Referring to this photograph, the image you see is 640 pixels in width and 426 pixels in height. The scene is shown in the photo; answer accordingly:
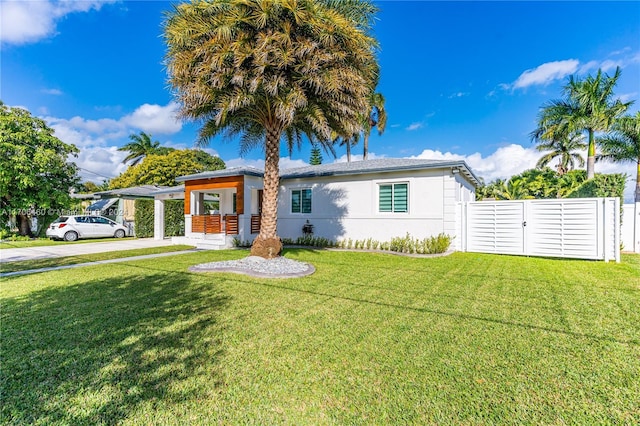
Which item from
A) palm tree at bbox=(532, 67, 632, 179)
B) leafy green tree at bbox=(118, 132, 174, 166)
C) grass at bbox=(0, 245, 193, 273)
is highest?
leafy green tree at bbox=(118, 132, 174, 166)

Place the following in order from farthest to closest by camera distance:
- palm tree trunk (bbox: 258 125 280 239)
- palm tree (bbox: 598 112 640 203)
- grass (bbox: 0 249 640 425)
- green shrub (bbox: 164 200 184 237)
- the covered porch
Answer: green shrub (bbox: 164 200 184 237) < palm tree (bbox: 598 112 640 203) < the covered porch < palm tree trunk (bbox: 258 125 280 239) < grass (bbox: 0 249 640 425)

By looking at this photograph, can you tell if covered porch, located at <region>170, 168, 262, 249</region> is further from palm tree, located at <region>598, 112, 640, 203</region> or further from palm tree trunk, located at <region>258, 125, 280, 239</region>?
palm tree, located at <region>598, 112, 640, 203</region>

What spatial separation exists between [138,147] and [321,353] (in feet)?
129

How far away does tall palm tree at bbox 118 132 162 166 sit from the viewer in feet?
113

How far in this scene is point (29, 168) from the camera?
51.9 feet

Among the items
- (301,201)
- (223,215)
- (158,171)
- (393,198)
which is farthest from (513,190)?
(158,171)

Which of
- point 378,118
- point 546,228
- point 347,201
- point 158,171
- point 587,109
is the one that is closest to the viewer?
point 546,228

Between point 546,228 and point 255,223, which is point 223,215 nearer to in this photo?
point 255,223

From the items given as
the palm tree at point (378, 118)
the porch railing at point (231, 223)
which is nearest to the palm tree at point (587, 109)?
the palm tree at point (378, 118)

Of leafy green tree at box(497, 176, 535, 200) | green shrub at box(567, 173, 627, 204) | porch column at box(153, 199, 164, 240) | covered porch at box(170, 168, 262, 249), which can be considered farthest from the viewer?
leafy green tree at box(497, 176, 535, 200)

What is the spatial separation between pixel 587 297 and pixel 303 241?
10.6m

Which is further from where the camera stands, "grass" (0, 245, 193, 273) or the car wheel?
the car wheel

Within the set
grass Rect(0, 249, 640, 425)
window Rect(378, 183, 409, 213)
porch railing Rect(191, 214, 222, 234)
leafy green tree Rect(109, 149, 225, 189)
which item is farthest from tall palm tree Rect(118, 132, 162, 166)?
grass Rect(0, 249, 640, 425)

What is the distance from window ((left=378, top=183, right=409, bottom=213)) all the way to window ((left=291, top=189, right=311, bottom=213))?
3725 millimetres
